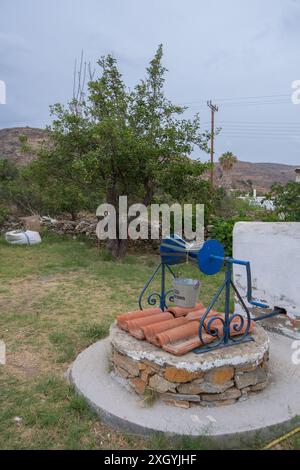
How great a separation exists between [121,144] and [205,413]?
5.89 metres

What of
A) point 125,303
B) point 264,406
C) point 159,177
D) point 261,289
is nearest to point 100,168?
point 159,177

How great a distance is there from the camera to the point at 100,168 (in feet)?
25.7

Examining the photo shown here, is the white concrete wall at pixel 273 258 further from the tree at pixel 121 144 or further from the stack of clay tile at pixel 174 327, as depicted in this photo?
the tree at pixel 121 144

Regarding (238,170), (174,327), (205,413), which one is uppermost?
(238,170)

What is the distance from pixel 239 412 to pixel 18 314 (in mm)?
3038

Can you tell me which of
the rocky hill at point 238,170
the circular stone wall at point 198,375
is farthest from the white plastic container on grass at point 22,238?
the rocky hill at point 238,170

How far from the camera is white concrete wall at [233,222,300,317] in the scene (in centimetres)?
355

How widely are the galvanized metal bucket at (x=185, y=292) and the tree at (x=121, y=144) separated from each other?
493 cm

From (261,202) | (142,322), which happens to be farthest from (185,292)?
(261,202)

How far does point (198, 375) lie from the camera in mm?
2490

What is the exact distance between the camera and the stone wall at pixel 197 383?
2504 millimetres

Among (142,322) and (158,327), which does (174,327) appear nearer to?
(158,327)

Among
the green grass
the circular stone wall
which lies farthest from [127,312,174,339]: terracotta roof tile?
the green grass

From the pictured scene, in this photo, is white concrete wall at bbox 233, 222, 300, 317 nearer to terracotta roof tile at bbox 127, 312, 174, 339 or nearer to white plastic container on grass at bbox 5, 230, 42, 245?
terracotta roof tile at bbox 127, 312, 174, 339
